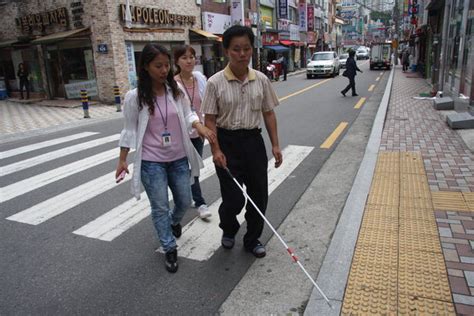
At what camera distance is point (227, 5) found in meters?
25.6

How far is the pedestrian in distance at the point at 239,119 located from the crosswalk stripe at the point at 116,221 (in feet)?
4.61

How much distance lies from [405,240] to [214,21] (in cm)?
2214

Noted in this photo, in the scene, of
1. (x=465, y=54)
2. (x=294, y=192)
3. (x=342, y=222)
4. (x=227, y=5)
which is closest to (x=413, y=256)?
(x=342, y=222)

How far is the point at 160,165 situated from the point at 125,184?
8.66ft

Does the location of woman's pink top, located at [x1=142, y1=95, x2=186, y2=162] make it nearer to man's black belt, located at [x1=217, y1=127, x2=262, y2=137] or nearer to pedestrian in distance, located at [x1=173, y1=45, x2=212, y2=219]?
man's black belt, located at [x1=217, y1=127, x2=262, y2=137]

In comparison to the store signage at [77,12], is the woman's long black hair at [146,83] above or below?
below

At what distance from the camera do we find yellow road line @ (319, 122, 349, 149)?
7569 mm

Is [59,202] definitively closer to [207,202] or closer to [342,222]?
[207,202]

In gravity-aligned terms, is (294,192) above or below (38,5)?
below

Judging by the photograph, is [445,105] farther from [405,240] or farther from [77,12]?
[77,12]

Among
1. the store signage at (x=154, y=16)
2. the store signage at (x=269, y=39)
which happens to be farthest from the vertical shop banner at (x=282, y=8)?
the store signage at (x=154, y=16)

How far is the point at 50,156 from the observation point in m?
7.51

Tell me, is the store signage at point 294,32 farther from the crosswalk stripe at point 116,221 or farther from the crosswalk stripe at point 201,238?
the crosswalk stripe at point 116,221

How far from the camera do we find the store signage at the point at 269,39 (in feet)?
103
